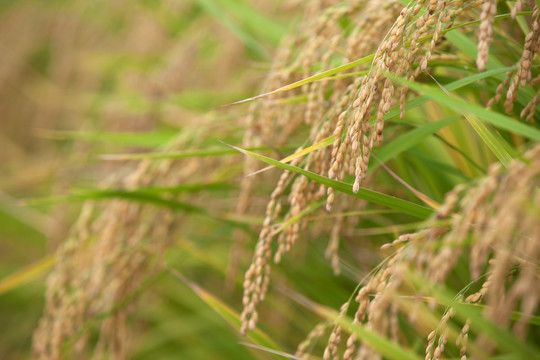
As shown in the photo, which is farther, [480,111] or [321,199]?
[321,199]

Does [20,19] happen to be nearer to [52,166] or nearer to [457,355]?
[52,166]

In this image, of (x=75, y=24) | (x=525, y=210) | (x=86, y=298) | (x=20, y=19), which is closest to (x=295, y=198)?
(x=525, y=210)

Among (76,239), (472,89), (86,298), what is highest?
(472,89)

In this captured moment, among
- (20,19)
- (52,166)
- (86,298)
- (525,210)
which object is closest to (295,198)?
(525,210)

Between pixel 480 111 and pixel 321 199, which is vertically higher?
pixel 480 111

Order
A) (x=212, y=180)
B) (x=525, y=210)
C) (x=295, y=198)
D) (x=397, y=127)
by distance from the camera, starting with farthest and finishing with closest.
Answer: (x=212, y=180)
(x=397, y=127)
(x=295, y=198)
(x=525, y=210)

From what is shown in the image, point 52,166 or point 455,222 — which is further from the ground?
point 455,222

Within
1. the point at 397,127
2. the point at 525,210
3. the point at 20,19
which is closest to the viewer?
the point at 525,210

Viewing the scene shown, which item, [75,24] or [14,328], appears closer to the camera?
[14,328]

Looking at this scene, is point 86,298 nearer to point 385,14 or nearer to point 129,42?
point 385,14
